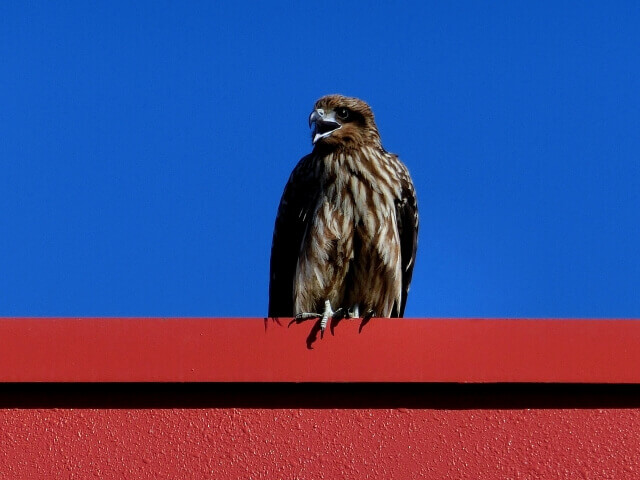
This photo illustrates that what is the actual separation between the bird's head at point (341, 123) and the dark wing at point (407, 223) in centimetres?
29

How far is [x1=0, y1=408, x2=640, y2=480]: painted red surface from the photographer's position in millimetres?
2174

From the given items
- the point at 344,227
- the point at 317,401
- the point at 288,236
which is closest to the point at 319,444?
the point at 317,401

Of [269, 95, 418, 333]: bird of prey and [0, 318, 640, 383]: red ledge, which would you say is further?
[269, 95, 418, 333]: bird of prey

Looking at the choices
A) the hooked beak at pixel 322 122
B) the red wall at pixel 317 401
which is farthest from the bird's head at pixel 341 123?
the red wall at pixel 317 401

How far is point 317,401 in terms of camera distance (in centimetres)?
223

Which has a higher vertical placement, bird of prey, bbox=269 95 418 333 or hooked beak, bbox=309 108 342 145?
hooked beak, bbox=309 108 342 145

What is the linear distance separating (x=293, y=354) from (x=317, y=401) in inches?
5.1

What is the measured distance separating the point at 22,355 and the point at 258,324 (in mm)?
535

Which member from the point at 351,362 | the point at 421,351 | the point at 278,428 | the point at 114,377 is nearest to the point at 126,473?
the point at 114,377

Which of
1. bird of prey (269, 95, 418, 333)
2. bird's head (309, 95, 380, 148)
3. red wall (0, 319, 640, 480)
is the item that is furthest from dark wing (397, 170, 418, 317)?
red wall (0, 319, 640, 480)

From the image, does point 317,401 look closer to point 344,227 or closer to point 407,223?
point 344,227

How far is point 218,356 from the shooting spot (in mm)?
2211

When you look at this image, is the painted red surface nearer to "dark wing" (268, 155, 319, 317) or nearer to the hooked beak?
"dark wing" (268, 155, 319, 317)

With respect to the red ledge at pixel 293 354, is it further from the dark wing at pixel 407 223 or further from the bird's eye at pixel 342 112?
the bird's eye at pixel 342 112
